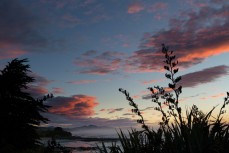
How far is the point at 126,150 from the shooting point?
20.0ft

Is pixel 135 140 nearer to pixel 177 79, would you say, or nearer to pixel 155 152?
pixel 155 152

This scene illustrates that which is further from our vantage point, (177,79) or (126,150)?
(126,150)

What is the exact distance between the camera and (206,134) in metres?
5.50

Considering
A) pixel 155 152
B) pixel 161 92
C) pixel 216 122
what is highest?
pixel 161 92

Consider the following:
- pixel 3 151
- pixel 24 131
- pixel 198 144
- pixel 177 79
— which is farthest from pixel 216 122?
pixel 3 151

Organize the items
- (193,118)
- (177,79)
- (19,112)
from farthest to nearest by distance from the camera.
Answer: (193,118), (19,112), (177,79)

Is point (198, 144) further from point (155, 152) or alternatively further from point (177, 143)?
point (155, 152)

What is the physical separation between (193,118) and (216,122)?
0.41m

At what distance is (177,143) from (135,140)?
98 centimetres

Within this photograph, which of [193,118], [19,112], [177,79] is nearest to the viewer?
[177,79]

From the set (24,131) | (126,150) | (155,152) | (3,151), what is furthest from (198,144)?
(3,151)

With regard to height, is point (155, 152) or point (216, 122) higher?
point (216, 122)

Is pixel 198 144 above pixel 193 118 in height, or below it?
below

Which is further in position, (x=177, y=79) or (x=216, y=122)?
(x=216, y=122)
